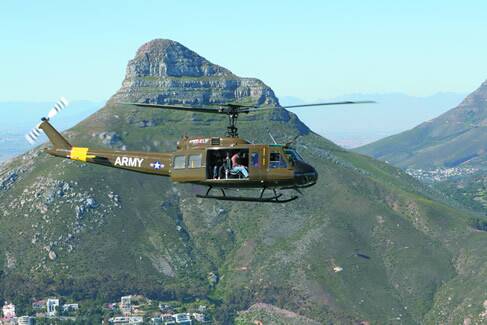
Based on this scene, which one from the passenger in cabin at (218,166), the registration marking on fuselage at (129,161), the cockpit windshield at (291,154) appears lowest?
the registration marking on fuselage at (129,161)

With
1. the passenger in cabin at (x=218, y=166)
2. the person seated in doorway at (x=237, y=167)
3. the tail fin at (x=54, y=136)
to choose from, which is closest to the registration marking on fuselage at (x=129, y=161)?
the tail fin at (x=54, y=136)

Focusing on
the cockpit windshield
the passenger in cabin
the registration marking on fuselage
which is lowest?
the registration marking on fuselage

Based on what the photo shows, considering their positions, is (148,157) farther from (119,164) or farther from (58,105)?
(58,105)

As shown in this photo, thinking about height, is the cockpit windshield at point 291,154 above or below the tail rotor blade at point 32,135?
above

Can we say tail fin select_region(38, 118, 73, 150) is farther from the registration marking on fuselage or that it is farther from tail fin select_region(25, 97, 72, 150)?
the registration marking on fuselage

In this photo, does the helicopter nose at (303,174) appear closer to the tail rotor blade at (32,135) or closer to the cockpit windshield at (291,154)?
the cockpit windshield at (291,154)

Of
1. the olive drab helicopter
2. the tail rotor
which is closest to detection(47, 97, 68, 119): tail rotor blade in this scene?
the tail rotor

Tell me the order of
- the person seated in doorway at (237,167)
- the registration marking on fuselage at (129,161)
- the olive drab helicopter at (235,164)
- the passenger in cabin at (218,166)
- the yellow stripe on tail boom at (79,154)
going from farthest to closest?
the yellow stripe on tail boom at (79,154) → the registration marking on fuselage at (129,161) → the passenger in cabin at (218,166) → the person seated in doorway at (237,167) → the olive drab helicopter at (235,164)

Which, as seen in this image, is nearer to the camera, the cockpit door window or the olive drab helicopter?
the olive drab helicopter
